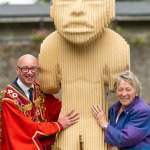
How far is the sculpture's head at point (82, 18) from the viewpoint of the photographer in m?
3.43

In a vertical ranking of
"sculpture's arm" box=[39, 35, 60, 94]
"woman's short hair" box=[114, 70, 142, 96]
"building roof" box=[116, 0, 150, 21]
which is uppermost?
"building roof" box=[116, 0, 150, 21]

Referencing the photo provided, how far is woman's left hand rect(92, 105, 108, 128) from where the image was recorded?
3.62 metres

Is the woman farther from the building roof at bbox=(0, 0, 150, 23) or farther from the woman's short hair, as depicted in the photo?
the building roof at bbox=(0, 0, 150, 23)

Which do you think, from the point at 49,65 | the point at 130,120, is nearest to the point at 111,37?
the point at 49,65

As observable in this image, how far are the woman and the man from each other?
0.33 m

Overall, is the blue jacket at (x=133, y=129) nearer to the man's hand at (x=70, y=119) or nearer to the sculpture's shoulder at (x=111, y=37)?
the man's hand at (x=70, y=119)

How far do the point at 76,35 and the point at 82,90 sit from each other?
1.31ft

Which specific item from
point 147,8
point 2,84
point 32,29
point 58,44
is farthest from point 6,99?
point 147,8

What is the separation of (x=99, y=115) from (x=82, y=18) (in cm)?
65

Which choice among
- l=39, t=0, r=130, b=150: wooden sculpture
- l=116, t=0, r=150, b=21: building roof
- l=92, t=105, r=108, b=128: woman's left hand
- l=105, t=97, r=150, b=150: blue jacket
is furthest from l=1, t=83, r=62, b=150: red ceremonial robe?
l=116, t=0, r=150, b=21: building roof

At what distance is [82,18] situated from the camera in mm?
3424

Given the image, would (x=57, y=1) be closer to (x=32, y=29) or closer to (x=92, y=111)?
(x=92, y=111)

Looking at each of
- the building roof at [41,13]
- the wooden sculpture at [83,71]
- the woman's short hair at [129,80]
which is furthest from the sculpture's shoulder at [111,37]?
the building roof at [41,13]

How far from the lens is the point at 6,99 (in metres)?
3.68
